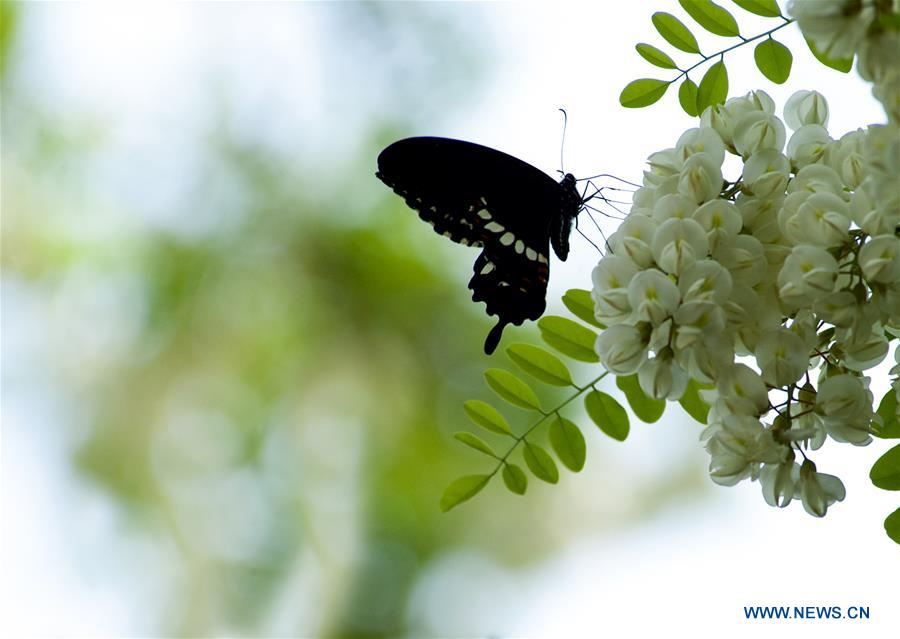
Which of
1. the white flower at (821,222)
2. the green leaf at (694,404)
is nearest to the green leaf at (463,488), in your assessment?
the green leaf at (694,404)

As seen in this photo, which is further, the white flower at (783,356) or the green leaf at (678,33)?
the green leaf at (678,33)

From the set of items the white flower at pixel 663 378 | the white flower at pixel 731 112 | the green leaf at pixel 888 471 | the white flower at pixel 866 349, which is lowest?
the green leaf at pixel 888 471

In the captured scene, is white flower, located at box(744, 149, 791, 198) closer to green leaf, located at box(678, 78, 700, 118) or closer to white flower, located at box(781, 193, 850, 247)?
white flower, located at box(781, 193, 850, 247)

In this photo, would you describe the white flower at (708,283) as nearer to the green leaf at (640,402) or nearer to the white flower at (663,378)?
the white flower at (663,378)

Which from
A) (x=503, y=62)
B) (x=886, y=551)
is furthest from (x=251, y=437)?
(x=886, y=551)

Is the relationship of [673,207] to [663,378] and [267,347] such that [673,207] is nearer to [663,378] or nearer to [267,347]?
[663,378]

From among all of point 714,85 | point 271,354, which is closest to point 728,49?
point 714,85
